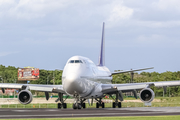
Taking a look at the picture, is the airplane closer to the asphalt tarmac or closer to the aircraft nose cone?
the aircraft nose cone

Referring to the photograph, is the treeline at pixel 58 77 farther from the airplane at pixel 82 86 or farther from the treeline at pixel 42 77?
the airplane at pixel 82 86

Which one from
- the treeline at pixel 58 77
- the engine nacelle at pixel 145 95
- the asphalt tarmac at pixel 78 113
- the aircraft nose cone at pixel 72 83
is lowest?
the asphalt tarmac at pixel 78 113

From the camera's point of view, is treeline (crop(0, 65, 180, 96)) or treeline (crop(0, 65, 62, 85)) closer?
treeline (crop(0, 65, 180, 96))

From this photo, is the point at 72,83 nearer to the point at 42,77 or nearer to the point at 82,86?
the point at 82,86

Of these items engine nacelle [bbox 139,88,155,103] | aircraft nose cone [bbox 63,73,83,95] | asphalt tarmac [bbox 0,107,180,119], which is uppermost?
aircraft nose cone [bbox 63,73,83,95]

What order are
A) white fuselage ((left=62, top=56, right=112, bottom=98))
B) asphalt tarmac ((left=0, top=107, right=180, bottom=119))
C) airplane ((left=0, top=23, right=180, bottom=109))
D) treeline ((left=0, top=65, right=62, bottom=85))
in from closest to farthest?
asphalt tarmac ((left=0, top=107, right=180, bottom=119)), white fuselage ((left=62, top=56, right=112, bottom=98)), airplane ((left=0, top=23, right=180, bottom=109)), treeline ((left=0, top=65, right=62, bottom=85))

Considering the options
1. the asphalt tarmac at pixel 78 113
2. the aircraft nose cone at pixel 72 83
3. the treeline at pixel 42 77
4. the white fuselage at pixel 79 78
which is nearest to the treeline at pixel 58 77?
the treeline at pixel 42 77

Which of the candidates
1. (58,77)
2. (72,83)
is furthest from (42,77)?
(72,83)

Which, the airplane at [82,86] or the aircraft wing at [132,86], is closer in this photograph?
the airplane at [82,86]

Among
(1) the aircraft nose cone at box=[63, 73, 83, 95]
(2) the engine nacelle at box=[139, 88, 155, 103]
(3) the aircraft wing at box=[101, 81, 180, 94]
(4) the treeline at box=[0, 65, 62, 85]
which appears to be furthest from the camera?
(4) the treeline at box=[0, 65, 62, 85]

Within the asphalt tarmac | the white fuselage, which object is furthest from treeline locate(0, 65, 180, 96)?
the asphalt tarmac

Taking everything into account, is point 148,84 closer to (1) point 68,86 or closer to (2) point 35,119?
(1) point 68,86

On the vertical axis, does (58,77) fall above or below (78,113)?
above

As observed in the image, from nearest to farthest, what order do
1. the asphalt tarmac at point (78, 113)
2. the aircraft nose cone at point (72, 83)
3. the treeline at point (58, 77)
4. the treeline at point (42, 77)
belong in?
the asphalt tarmac at point (78, 113), the aircraft nose cone at point (72, 83), the treeline at point (58, 77), the treeline at point (42, 77)
